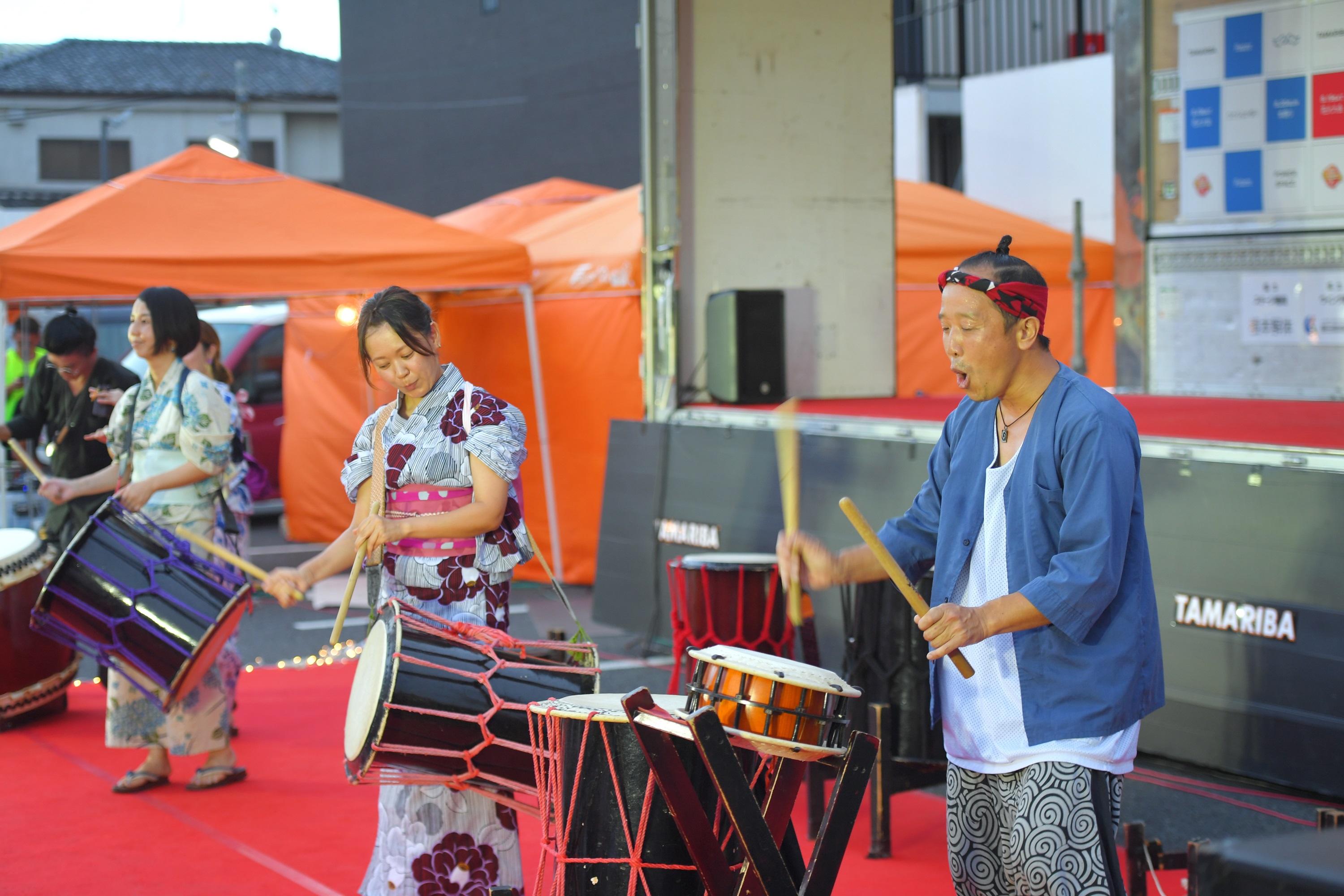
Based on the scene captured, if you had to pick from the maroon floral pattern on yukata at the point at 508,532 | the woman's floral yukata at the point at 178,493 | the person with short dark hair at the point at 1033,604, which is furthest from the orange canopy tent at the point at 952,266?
the person with short dark hair at the point at 1033,604

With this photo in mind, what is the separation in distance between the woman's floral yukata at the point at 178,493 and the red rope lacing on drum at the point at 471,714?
6.07 ft

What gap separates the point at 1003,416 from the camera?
2.32 meters

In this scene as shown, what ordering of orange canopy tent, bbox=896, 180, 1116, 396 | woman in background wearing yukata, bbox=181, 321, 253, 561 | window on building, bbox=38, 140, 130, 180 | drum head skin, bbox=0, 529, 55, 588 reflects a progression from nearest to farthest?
1. woman in background wearing yukata, bbox=181, 321, 253, 561
2. drum head skin, bbox=0, 529, 55, 588
3. orange canopy tent, bbox=896, 180, 1116, 396
4. window on building, bbox=38, 140, 130, 180

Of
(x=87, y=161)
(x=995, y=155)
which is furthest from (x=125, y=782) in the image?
Result: (x=87, y=161)

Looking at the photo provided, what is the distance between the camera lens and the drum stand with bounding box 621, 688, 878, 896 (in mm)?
2211

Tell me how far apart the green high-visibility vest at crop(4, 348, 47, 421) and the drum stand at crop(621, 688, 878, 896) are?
630 centimetres

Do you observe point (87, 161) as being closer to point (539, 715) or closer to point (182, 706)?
point (182, 706)

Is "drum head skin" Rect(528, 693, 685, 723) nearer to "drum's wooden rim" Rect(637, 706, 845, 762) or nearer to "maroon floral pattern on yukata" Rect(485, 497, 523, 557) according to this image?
"drum's wooden rim" Rect(637, 706, 845, 762)

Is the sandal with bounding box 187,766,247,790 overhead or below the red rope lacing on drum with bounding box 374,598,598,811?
below

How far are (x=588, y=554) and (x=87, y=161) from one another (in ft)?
88.1

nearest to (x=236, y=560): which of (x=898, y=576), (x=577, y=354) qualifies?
(x=898, y=576)

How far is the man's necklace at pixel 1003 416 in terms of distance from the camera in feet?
7.39

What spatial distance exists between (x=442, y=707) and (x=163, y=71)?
3382 cm

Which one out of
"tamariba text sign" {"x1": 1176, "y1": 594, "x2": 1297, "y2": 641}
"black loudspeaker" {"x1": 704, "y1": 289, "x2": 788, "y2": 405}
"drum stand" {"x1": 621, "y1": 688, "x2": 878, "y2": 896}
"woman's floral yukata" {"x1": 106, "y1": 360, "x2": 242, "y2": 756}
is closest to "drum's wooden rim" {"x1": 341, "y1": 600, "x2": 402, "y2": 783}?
"drum stand" {"x1": 621, "y1": 688, "x2": 878, "y2": 896}
